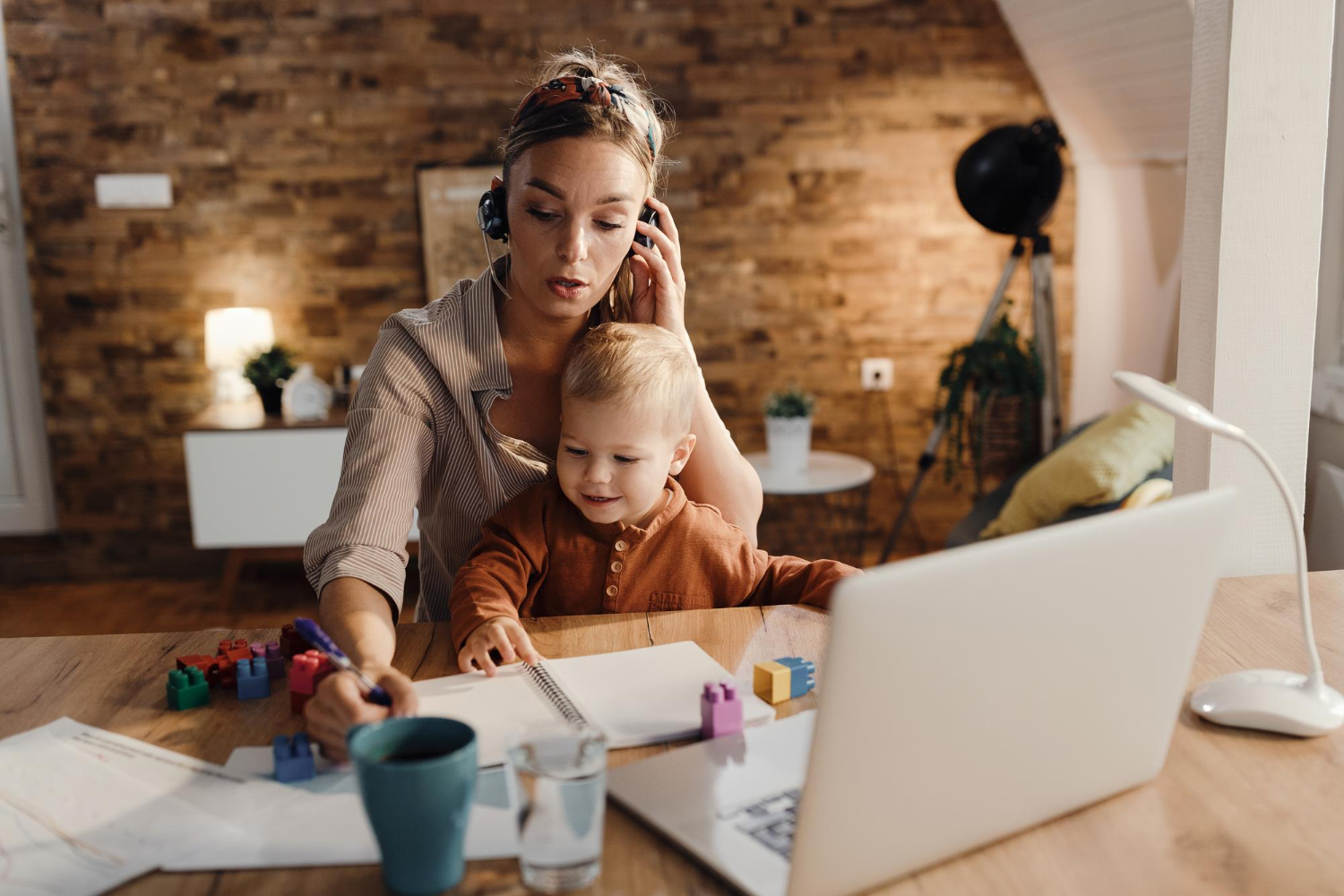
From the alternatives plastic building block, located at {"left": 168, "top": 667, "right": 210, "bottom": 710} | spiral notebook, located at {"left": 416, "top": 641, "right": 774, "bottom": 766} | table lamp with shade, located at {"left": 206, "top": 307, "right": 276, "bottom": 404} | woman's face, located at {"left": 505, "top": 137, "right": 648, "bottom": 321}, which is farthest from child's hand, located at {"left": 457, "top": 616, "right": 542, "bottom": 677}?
table lamp with shade, located at {"left": 206, "top": 307, "right": 276, "bottom": 404}

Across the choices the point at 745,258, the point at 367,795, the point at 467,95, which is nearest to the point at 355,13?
the point at 467,95

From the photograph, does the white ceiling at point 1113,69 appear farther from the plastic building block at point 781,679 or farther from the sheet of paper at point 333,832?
the sheet of paper at point 333,832

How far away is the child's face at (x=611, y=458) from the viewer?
1254 millimetres

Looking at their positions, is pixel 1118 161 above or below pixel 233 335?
above

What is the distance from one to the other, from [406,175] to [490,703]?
326 cm

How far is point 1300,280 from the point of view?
4.35 ft

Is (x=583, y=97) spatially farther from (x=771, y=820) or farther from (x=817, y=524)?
(x=817, y=524)

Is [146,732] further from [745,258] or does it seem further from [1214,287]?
[745,258]

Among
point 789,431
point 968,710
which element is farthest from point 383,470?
point 789,431

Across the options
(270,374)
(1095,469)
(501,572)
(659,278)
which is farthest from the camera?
(270,374)

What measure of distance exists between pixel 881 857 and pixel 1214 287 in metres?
0.95

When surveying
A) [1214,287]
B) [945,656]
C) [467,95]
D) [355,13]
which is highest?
[355,13]

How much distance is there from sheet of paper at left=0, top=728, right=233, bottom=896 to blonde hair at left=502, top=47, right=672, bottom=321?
822mm

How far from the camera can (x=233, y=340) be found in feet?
12.3
